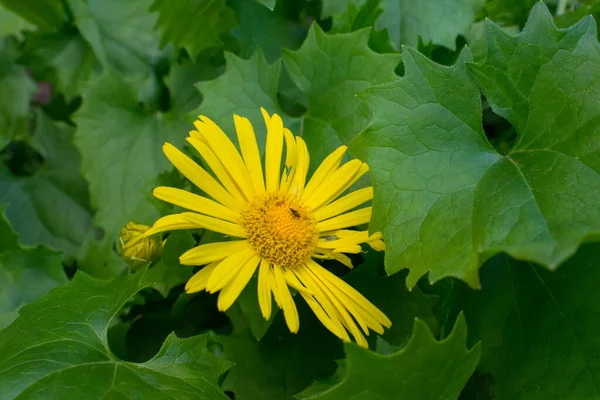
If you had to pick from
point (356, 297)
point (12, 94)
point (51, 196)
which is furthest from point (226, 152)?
point (12, 94)

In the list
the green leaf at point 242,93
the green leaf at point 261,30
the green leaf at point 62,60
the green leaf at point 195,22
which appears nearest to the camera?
the green leaf at point 242,93

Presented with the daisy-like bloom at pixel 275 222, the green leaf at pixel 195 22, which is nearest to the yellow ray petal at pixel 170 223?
the daisy-like bloom at pixel 275 222

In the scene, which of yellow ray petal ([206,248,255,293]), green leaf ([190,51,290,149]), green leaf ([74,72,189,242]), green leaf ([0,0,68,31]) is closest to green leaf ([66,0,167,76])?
green leaf ([0,0,68,31])

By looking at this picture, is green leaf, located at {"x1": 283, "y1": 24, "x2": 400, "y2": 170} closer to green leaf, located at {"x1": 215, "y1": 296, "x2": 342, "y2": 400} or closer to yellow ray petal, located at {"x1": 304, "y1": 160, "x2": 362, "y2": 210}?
yellow ray petal, located at {"x1": 304, "y1": 160, "x2": 362, "y2": 210}

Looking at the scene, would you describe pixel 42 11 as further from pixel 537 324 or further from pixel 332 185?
pixel 537 324

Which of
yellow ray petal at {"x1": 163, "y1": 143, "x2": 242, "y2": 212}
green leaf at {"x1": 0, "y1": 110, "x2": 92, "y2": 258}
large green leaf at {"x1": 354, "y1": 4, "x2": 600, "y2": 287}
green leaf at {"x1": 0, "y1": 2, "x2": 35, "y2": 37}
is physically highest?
large green leaf at {"x1": 354, "y1": 4, "x2": 600, "y2": 287}

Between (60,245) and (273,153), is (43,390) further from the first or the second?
(60,245)

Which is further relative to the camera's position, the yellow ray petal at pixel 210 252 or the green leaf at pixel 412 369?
the yellow ray petal at pixel 210 252

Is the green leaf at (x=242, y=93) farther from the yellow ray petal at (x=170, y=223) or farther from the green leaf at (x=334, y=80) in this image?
the yellow ray petal at (x=170, y=223)
